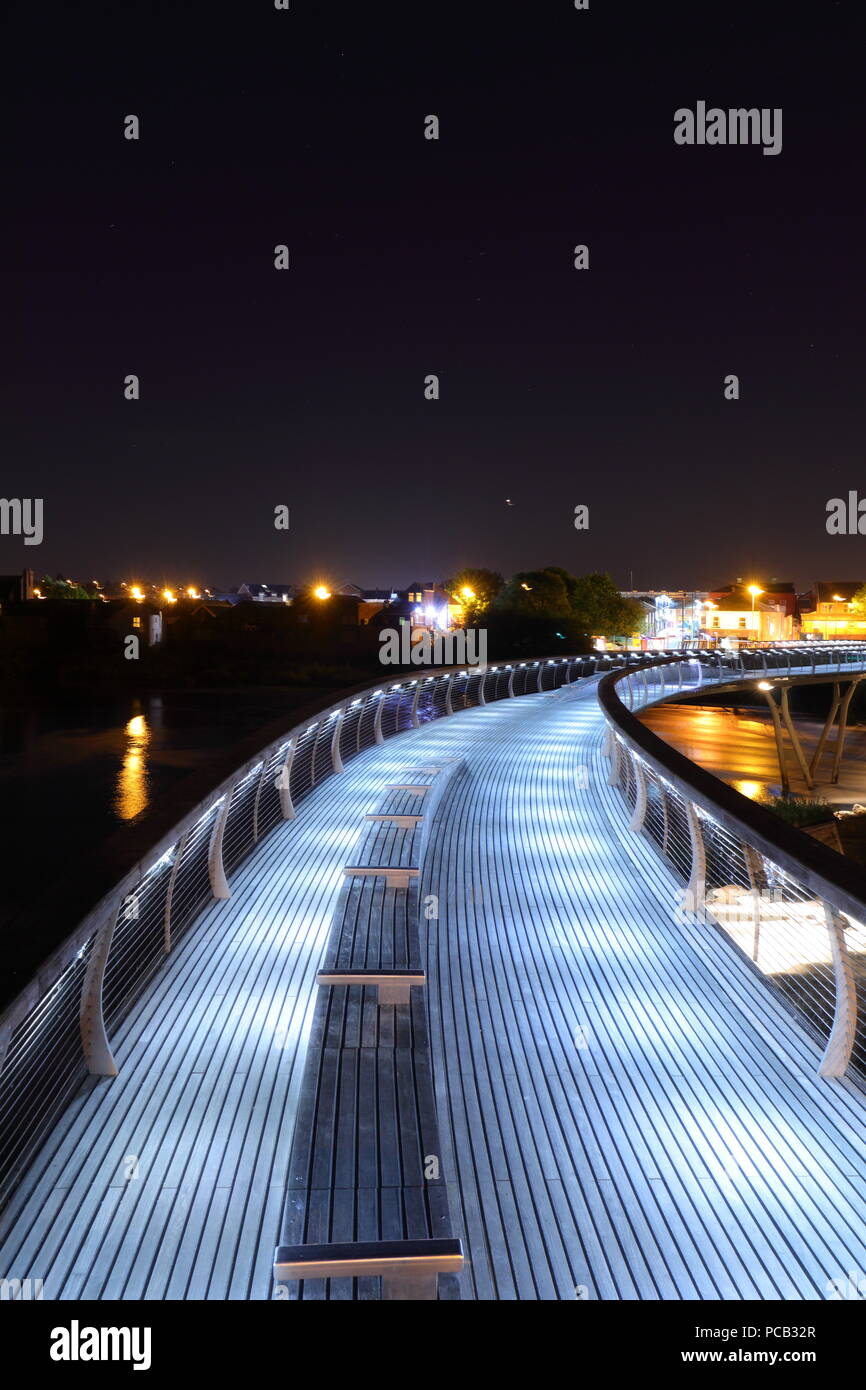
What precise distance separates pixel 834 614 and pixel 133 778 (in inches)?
4192

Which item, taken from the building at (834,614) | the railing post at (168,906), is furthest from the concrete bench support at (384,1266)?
the building at (834,614)

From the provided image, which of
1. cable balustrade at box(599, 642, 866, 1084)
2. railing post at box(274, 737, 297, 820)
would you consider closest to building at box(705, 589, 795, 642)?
railing post at box(274, 737, 297, 820)

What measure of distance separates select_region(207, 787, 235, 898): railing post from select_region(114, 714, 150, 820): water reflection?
49.2ft

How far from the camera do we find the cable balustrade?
420cm

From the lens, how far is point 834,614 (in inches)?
4628

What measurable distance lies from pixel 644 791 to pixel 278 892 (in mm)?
3603

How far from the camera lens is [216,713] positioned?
1487 inches

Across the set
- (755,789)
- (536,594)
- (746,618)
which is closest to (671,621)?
(746,618)

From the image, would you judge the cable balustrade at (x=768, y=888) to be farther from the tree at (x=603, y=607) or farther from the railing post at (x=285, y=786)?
the tree at (x=603, y=607)

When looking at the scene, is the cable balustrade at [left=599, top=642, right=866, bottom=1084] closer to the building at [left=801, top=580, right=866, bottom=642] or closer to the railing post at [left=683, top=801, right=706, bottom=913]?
the railing post at [left=683, top=801, right=706, bottom=913]

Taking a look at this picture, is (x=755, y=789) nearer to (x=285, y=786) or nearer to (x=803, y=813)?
(x=803, y=813)
